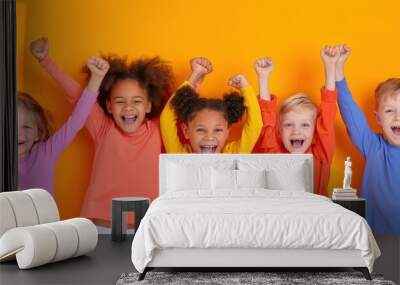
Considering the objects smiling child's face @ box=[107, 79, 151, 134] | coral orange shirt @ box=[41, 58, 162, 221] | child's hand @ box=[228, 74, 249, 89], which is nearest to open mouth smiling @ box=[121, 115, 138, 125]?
smiling child's face @ box=[107, 79, 151, 134]

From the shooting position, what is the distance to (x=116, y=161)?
758cm

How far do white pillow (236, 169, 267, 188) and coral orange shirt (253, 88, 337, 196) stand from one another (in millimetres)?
770

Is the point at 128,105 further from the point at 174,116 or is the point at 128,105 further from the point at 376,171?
the point at 376,171

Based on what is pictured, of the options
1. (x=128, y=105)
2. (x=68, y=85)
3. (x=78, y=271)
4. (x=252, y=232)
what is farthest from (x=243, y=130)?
(x=78, y=271)

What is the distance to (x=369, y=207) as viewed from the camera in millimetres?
7453

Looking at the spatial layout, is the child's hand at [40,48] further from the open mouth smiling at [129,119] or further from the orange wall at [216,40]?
the open mouth smiling at [129,119]

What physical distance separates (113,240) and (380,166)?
10.1 ft

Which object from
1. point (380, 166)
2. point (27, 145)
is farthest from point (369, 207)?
point (27, 145)

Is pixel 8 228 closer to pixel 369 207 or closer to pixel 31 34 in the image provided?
pixel 31 34

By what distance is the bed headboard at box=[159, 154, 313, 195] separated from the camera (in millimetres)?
7172

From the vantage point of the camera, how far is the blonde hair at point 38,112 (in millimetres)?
7625

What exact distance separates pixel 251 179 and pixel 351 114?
4.99 ft

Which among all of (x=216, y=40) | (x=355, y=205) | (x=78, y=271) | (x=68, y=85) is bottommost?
(x=78, y=271)

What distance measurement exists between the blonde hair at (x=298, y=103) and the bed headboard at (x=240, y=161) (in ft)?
1.85
